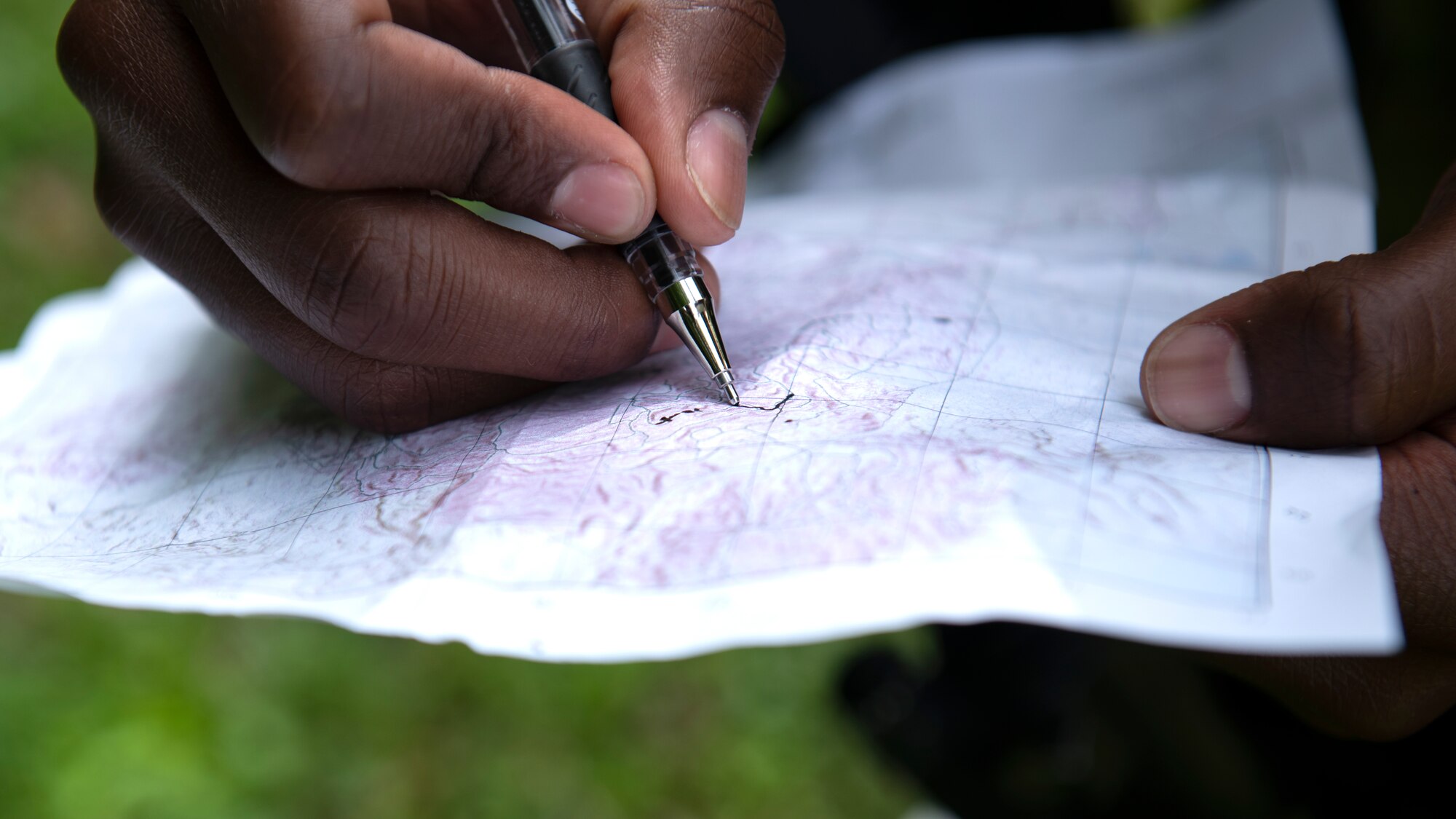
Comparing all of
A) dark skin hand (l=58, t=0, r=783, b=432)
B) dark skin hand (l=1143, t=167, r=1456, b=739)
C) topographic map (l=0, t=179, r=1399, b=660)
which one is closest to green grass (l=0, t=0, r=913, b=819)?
topographic map (l=0, t=179, r=1399, b=660)

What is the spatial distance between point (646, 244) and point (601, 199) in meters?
0.06

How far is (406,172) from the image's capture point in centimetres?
59

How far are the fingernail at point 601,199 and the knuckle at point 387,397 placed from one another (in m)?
0.17

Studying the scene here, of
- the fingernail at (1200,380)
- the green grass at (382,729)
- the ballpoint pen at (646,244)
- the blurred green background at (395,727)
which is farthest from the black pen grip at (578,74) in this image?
the green grass at (382,729)

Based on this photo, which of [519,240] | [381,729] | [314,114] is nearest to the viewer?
[314,114]

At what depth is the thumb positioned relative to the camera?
570 mm

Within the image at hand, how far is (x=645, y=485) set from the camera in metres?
0.57

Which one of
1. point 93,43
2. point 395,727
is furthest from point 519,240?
point 395,727

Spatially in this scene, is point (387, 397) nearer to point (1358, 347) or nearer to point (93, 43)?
point (93, 43)

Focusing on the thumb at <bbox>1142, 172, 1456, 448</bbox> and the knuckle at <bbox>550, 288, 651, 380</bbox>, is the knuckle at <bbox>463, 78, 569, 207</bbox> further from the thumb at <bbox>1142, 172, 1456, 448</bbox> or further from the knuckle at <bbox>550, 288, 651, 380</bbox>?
the thumb at <bbox>1142, 172, 1456, 448</bbox>

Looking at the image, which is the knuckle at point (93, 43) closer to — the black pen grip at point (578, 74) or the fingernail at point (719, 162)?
the black pen grip at point (578, 74)

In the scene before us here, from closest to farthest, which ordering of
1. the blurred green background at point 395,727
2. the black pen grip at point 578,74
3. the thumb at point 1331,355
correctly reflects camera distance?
the thumb at point 1331,355 → the black pen grip at point 578,74 → the blurred green background at point 395,727

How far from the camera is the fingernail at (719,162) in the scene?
67 cm

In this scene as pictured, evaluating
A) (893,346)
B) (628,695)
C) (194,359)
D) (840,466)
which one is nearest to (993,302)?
(893,346)
